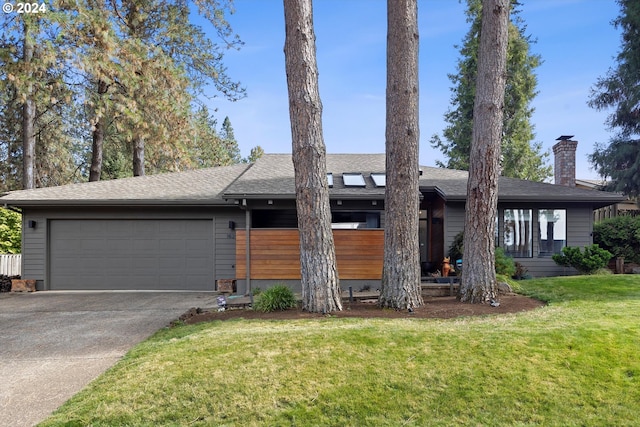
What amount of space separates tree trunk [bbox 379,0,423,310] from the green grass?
1.28 metres

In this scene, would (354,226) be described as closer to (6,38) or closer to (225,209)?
(225,209)

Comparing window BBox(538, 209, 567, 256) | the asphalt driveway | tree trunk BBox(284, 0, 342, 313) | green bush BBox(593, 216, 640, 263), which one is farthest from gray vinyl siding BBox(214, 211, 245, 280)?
green bush BBox(593, 216, 640, 263)

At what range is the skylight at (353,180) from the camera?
33.7 feet

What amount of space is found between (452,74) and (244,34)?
11.9 metres

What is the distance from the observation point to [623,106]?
50.5 ft

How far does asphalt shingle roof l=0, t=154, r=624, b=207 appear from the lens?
977 cm

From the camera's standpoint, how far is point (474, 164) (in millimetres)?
6734

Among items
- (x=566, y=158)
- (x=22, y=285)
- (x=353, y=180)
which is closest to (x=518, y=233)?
(x=353, y=180)

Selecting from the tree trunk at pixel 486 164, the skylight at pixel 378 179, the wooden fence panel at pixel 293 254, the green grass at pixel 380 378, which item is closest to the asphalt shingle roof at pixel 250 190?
the skylight at pixel 378 179

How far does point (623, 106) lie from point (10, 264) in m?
22.0

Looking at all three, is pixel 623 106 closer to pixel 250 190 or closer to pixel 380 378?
pixel 250 190

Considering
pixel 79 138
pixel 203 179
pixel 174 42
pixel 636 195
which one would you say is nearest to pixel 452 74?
pixel 636 195

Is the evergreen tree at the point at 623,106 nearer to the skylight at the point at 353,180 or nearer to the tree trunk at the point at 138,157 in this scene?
the skylight at the point at 353,180

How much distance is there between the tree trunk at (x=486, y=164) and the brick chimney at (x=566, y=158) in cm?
872
